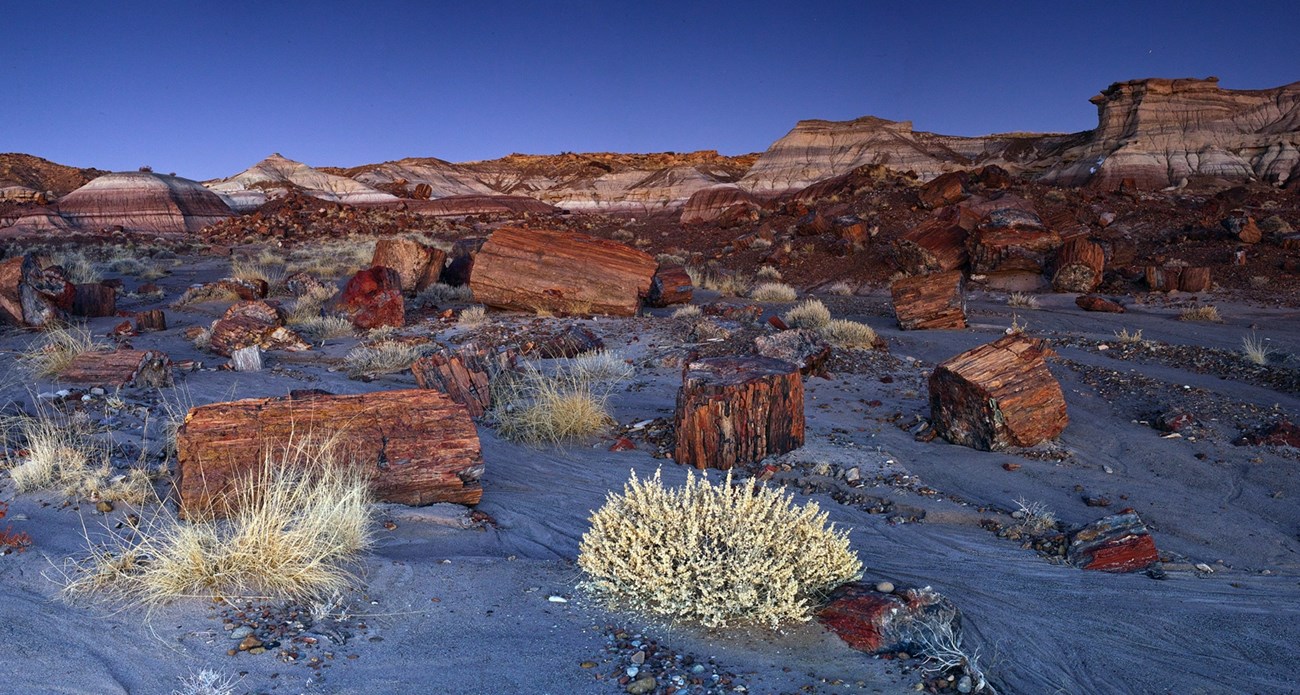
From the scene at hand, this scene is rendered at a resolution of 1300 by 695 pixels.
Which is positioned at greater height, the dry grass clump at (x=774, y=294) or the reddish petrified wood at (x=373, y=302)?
the reddish petrified wood at (x=373, y=302)

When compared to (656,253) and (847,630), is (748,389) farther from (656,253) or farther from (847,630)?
(656,253)

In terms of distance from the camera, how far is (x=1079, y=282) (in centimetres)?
1581

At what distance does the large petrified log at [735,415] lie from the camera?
5.61m

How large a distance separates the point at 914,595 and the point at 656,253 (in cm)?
2170

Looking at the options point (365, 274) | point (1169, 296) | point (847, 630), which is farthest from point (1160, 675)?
point (1169, 296)

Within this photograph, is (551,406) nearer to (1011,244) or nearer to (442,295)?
(442,295)

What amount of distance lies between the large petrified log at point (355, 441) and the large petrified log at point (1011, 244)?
578 inches

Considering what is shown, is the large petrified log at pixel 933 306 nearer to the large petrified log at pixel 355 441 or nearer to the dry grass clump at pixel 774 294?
the dry grass clump at pixel 774 294

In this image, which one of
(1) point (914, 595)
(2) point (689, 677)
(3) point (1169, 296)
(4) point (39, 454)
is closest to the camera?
(2) point (689, 677)

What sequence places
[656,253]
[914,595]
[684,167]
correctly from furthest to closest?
[684,167]
[656,253]
[914,595]

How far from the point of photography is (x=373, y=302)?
1152 centimetres

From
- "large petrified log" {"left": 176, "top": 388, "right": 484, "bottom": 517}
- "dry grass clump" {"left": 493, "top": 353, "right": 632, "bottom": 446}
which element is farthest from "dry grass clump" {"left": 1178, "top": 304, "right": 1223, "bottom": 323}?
"large petrified log" {"left": 176, "top": 388, "right": 484, "bottom": 517}

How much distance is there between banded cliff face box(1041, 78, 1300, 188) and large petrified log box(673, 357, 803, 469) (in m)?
30.1

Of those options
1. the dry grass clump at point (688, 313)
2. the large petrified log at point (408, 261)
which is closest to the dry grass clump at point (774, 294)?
the dry grass clump at point (688, 313)
